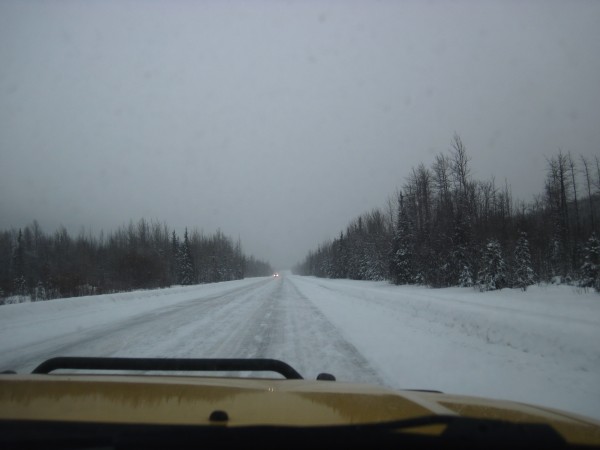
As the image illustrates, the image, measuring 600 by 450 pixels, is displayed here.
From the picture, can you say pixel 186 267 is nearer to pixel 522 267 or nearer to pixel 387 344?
pixel 522 267

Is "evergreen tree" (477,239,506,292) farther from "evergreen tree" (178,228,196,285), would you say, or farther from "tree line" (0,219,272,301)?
Answer: "evergreen tree" (178,228,196,285)

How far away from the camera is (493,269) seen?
27.4m

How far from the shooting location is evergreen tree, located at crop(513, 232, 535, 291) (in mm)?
26625

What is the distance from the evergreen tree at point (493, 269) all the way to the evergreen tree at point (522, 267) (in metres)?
0.79

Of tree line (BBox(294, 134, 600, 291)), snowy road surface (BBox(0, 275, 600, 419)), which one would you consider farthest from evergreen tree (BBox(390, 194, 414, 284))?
snowy road surface (BBox(0, 275, 600, 419))

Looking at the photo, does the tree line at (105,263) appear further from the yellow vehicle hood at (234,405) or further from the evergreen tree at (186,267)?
the yellow vehicle hood at (234,405)

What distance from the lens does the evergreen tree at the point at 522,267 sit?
26.6m

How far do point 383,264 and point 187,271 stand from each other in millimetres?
38124

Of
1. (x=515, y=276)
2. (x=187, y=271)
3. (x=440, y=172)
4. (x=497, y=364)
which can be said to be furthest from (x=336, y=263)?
(x=497, y=364)

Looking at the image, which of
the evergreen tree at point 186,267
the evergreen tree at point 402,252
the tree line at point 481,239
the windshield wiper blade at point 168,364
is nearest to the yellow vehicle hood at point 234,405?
the windshield wiper blade at point 168,364

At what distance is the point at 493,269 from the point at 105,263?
264 ft

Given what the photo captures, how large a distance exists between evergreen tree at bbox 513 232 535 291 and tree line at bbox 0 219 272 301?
3052 centimetres

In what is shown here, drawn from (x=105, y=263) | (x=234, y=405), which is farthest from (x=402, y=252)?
(x=105, y=263)

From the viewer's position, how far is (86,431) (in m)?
1.90
